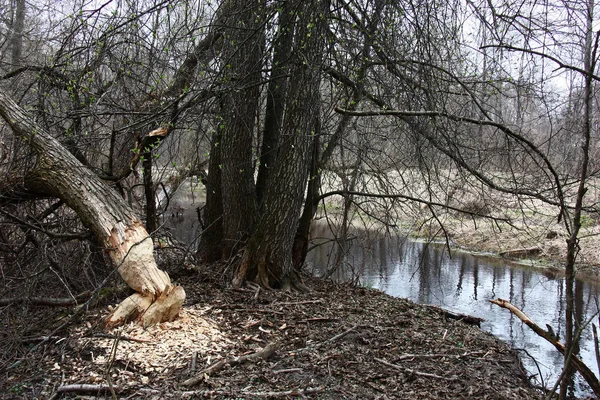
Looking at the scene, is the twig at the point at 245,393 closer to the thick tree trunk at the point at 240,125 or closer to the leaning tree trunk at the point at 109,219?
the leaning tree trunk at the point at 109,219

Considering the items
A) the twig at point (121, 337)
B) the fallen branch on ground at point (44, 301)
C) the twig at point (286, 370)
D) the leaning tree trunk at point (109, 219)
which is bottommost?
the twig at point (286, 370)

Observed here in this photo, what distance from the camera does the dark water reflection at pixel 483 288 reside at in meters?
7.17

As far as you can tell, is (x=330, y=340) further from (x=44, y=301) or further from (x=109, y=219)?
(x=44, y=301)

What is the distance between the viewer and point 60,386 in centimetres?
329

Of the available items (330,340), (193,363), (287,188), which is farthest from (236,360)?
(287,188)

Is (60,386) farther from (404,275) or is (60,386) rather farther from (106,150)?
(404,275)

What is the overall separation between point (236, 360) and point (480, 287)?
821 cm

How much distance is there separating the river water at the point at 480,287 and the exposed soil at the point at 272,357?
145 centimetres

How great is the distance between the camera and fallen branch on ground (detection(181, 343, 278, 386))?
134 inches

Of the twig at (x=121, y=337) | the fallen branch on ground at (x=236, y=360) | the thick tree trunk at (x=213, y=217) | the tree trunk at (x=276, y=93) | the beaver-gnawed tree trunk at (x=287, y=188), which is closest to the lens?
the fallen branch on ground at (x=236, y=360)

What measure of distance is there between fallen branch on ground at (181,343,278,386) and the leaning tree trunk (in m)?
0.91

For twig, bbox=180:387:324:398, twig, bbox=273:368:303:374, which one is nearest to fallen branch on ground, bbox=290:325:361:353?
twig, bbox=273:368:303:374

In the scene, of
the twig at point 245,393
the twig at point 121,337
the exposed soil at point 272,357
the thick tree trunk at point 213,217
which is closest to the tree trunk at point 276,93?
the thick tree trunk at point 213,217

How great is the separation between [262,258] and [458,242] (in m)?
11.4
